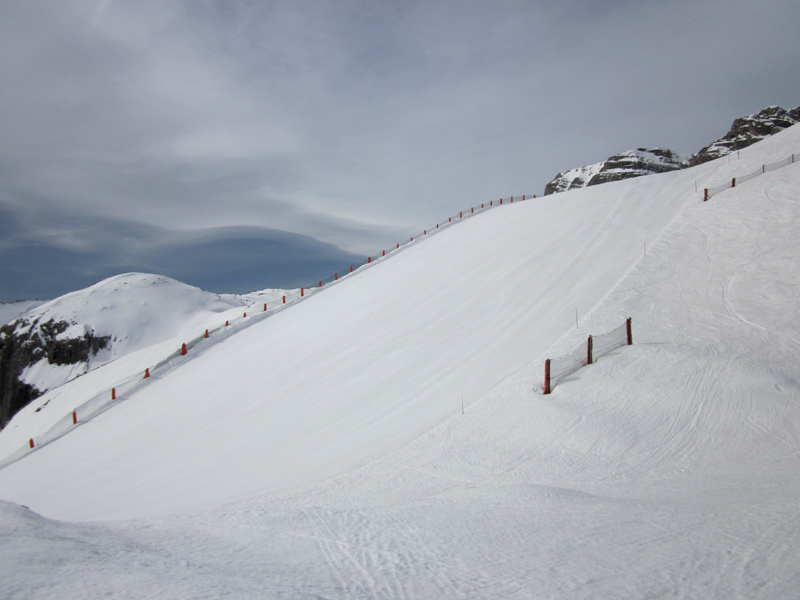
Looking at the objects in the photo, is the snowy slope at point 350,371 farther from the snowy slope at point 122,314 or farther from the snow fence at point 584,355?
the snowy slope at point 122,314

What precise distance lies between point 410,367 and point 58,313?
307 feet

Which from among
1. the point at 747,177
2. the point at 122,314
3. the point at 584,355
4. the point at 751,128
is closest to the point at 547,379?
the point at 584,355

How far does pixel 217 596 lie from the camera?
289 cm

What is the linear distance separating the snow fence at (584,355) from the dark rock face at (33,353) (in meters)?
85.8

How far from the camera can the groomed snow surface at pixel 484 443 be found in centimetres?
361

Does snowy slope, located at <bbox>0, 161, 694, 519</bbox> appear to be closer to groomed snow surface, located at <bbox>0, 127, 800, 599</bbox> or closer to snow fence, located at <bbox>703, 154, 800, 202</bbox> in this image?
groomed snow surface, located at <bbox>0, 127, 800, 599</bbox>

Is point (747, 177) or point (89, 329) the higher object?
point (747, 177)

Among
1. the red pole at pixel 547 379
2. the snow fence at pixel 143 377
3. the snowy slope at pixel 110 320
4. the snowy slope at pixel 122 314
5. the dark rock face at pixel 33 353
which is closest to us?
the red pole at pixel 547 379

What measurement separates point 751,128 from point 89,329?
610ft

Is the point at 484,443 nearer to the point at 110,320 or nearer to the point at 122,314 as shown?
the point at 122,314

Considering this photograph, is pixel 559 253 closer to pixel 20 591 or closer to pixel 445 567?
pixel 445 567

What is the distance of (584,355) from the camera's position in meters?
10.8

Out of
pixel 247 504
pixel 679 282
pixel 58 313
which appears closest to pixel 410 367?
pixel 247 504

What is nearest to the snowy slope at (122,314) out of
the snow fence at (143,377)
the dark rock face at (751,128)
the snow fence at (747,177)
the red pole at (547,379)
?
the snow fence at (143,377)
